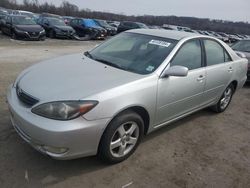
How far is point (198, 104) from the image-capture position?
448 cm

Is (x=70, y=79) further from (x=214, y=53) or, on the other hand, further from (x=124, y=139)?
(x=214, y=53)

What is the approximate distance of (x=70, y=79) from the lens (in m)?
3.22

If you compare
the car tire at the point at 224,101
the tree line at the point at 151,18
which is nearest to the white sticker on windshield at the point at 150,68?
the car tire at the point at 224,101

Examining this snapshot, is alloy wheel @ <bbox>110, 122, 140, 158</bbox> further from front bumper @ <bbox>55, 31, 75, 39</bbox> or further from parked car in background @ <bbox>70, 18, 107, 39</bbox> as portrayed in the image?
parked car in background @ <bbox>70, 18, 107, 39</bbox>

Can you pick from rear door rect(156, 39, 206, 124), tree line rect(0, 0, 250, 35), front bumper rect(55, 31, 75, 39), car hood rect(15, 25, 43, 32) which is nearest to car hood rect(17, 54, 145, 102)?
rear door rect(156, 39, 206, 124)

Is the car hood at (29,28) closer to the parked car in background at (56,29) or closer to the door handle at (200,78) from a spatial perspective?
the parked car in background at (56,29)

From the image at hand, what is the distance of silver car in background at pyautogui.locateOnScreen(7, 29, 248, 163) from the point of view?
2.78m

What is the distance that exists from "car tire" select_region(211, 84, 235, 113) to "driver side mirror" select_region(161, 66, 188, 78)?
208 cm

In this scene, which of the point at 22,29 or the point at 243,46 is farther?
the point at 22,29

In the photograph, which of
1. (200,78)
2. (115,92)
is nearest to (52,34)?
(200,78)

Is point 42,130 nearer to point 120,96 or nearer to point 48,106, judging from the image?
point 48,106

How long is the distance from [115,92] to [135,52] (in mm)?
1159

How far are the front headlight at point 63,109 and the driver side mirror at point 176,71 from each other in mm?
1227

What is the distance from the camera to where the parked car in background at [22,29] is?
1666 centimetres
